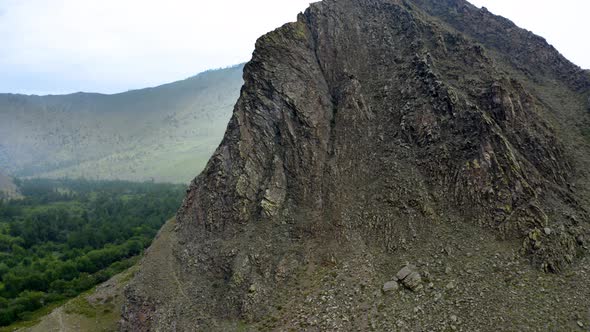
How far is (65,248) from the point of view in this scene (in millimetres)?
100250

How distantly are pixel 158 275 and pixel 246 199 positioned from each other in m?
12.2

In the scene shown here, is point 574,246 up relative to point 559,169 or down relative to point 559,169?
down

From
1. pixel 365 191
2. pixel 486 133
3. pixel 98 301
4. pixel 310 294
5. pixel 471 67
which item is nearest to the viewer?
pixel 310 294

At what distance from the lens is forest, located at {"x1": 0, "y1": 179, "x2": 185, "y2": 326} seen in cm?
6844

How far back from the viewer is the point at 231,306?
34625mm

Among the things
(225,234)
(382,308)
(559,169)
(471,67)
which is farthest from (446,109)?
(225,234)

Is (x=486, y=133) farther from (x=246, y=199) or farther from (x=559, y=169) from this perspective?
(x=246, y=199)

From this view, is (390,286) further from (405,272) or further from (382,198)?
(382,198)

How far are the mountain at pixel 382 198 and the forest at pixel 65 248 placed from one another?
1402 inches

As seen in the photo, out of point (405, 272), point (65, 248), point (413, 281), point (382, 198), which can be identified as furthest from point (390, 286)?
point (65, 248)

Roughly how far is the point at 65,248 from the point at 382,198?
94.7 meters

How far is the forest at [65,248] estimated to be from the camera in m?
68.4

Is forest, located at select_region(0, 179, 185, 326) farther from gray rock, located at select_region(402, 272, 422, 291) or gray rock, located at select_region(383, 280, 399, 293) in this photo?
gray rock, located at select_region(402, 272, 422, 291)

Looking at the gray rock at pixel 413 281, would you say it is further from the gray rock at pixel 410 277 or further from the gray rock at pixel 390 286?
the gray rock at pixel 390 286
